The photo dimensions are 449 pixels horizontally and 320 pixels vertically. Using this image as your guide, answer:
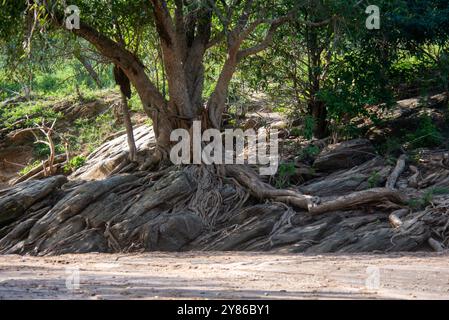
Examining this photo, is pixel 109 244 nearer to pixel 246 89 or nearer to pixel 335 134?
pixel 335 134

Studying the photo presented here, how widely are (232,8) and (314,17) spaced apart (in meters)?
1.42

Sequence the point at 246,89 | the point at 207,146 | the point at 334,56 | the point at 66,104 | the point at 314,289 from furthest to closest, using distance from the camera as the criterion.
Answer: the point at 66,104, the point at 246,89, the point at 334,56, the point at 207,146, the point at 314,289

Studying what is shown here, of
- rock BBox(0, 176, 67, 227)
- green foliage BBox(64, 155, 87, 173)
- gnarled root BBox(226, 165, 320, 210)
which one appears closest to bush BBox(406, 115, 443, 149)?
gnarled root BBox(226, 165, 320, 210)

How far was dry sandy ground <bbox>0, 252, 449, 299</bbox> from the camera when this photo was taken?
23.0ft

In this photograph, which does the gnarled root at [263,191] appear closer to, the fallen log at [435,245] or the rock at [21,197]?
the fallen log at [435,245]

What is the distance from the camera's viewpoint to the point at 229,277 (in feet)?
27.6

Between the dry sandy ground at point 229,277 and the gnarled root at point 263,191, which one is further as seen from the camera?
the gnarled root at point 263,191

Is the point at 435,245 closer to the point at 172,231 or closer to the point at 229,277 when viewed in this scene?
the point at 172,231

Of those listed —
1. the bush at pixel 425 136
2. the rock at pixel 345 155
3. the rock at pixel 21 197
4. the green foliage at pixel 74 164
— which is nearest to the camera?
the rock at pixel 21 197

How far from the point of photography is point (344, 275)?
8.45 m

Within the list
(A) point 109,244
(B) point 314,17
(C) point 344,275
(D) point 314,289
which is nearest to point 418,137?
(B) point 314,17

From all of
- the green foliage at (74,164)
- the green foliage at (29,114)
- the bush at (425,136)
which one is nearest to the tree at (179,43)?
the green foliage at (74,164)

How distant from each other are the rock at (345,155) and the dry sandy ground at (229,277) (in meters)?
3.35

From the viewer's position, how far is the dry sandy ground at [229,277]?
23.0 ft
